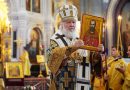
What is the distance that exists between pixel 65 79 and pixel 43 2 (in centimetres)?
1826

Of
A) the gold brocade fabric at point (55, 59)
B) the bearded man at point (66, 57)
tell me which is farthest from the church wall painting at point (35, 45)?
the gold brocade fabric at point (55, 59)

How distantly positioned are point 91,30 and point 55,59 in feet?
1.71

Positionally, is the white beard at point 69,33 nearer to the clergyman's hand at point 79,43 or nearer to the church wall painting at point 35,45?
the clergyman's hand at point 79,43

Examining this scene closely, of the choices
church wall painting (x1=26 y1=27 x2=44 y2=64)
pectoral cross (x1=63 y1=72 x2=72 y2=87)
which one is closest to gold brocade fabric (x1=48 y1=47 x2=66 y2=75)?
pectoral cross (x1=63 y1=72 x2=72 y2=87)

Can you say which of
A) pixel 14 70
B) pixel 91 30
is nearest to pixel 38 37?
pixel 14 70

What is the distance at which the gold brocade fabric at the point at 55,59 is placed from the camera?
4.16 metres

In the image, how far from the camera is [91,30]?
167 inches

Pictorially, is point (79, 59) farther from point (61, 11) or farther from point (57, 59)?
point (61, 11)

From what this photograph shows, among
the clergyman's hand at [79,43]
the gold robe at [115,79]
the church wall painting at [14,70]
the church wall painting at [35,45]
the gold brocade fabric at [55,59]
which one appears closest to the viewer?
the clergyman's hand at [79,43]

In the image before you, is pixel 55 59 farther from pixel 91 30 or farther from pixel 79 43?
pixel 91 30

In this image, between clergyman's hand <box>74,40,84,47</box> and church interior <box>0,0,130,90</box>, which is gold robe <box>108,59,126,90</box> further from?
clergyman's hand <box>74,40,84,47</box>

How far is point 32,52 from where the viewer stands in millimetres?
21016

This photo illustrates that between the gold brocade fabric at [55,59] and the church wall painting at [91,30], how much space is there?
298mm

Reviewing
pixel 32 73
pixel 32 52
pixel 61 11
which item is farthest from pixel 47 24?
pixel 61 11
